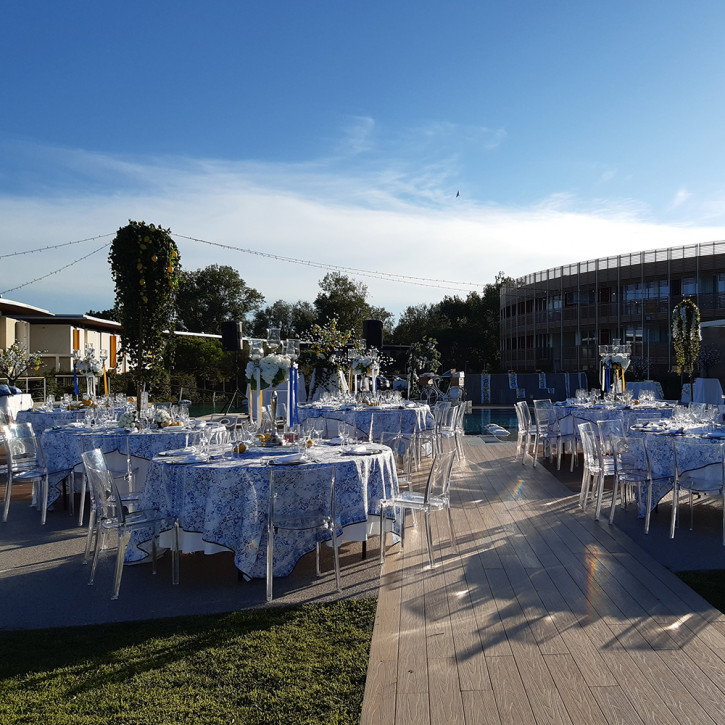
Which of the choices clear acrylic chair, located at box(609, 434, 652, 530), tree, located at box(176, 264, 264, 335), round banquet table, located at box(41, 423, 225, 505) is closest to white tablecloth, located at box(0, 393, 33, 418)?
round banquet table, located at box(41, 423, 225, 505)

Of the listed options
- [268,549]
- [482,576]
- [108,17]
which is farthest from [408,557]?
[108,17]

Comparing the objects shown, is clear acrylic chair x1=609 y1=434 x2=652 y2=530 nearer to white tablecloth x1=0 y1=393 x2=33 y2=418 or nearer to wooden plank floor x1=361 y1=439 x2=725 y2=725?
wooden plank floor x1=361 y1=439 x2=725 y2=725

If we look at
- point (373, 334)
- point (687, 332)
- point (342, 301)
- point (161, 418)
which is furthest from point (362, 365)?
point (342, 301)

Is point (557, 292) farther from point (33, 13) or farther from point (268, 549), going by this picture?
point (268, 549)

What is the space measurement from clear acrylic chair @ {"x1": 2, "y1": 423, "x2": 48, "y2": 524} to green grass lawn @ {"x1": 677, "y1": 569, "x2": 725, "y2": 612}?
6067mm

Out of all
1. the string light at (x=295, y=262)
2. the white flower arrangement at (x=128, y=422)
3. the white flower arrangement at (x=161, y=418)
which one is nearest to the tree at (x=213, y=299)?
the string light at (x=295, y=262)

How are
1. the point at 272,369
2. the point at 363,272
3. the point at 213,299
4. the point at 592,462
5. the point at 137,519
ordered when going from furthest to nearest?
the point at 213,299, the point at 363,272, the point at 592,462, the point at 272,369, the point at 137,519

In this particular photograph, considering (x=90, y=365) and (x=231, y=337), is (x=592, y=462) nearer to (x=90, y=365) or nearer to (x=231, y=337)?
(x=90, y=365)

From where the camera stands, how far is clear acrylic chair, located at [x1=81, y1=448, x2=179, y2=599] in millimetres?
4676

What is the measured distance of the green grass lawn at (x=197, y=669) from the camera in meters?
2.99

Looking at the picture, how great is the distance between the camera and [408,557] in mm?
5477

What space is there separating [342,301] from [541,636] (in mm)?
35871

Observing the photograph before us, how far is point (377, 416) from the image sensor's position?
10.3m

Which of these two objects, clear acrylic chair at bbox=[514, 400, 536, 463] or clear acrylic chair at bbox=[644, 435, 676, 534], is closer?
clear acrylic chair at bbox=[644, 435, 676, 534]
